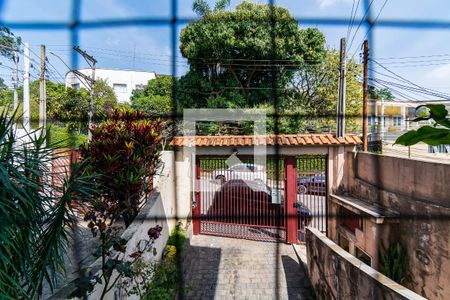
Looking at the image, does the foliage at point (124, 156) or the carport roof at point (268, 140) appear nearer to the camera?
the foliage at point (124, 156)

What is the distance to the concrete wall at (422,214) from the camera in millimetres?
2033

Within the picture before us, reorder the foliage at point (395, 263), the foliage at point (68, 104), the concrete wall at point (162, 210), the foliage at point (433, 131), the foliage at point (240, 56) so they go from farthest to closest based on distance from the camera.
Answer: the foliage at point (240, 56) → the foliage at point (68, 104) → the foliage at point (395, 263) → the concrete wall at point (162, 210) → the foliage at point (433, 131)

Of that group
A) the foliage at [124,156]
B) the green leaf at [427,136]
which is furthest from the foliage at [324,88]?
the green leaf at [427,136]

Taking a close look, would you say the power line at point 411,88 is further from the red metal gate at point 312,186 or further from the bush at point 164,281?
the bush at point 164,281

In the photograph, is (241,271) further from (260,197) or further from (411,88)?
(411,88)

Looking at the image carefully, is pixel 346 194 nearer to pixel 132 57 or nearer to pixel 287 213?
pixel 287 213

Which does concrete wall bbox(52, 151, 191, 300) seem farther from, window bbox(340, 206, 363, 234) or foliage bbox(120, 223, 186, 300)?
window bbox(340, 206, 363, 234)

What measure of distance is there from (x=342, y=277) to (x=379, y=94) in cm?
367

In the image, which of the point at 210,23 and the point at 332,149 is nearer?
the point at 332,149

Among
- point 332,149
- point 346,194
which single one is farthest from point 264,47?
point 346,194

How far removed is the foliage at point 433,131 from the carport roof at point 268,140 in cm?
311

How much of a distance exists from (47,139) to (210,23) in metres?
4.24

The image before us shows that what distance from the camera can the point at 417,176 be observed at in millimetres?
2443

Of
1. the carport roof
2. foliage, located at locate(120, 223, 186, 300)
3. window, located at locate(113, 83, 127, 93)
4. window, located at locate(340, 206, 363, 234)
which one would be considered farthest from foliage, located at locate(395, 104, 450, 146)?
window, located at locate(113, 83, 127, 93)
